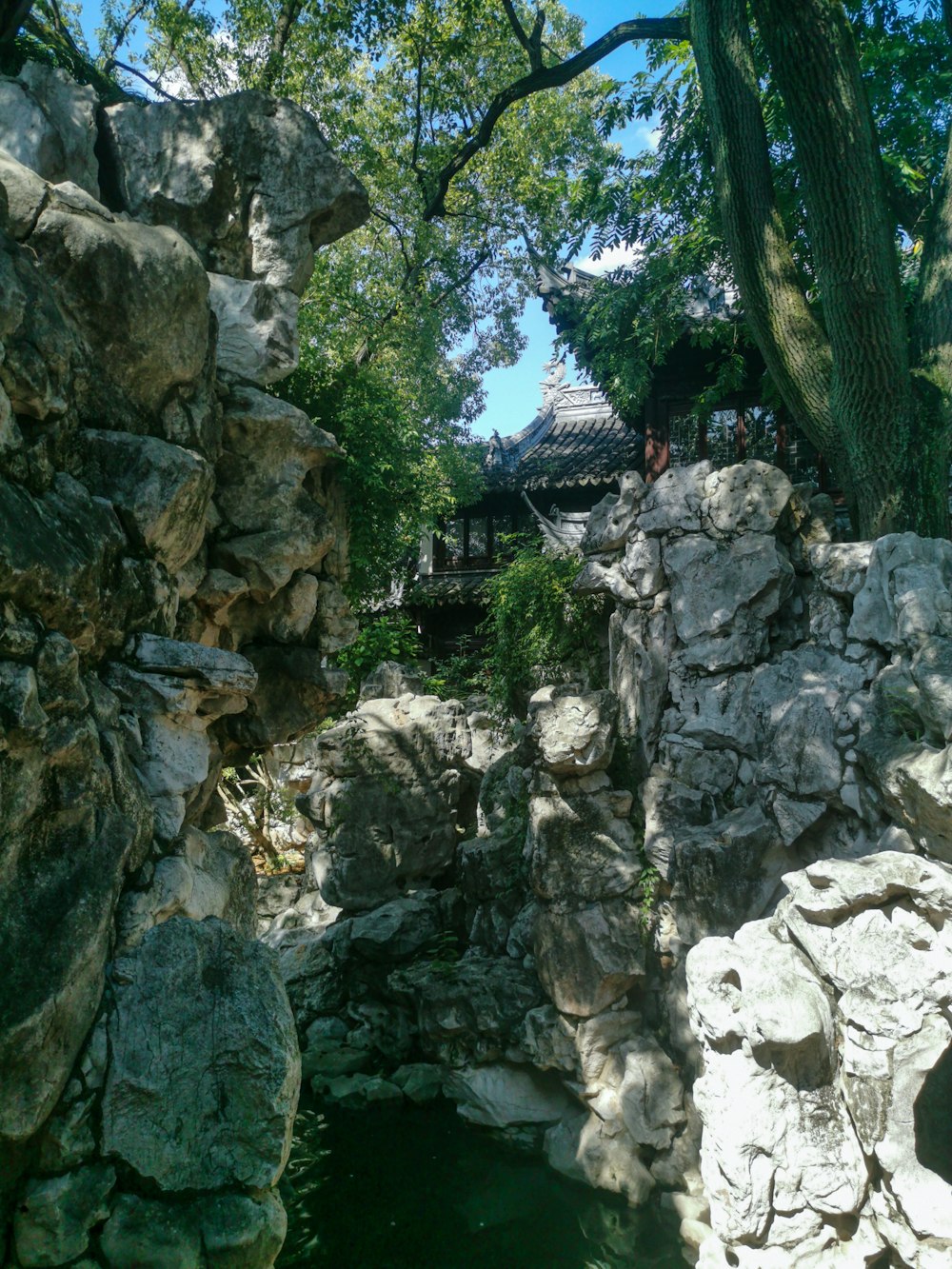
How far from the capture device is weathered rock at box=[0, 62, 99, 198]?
6.53 metres

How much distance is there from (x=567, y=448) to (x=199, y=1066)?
12.1 m

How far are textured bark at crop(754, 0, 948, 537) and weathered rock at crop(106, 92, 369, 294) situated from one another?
3.45 m

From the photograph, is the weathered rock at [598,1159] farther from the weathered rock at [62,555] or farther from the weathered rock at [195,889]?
the weathered rock at [62,555]

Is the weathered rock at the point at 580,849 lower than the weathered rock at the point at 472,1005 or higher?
higher

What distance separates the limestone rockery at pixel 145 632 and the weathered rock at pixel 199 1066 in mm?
12

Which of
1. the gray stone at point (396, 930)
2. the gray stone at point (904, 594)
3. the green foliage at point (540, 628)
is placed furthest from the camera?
the green foliage at point (540, 628)

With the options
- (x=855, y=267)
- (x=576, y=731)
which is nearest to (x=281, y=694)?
(x=576, y=731)

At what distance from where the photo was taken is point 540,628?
10.5 m

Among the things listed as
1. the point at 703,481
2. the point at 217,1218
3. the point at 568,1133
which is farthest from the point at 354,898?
the point at 217,1218

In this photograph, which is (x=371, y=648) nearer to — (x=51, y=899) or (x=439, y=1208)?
(x=439, y=1208)

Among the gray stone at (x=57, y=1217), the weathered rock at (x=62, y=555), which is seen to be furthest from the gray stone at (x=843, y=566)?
the gray stone at (x=57, y=1217)

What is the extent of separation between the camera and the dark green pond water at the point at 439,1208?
694 centimetres

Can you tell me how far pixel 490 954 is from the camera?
938 centimetres

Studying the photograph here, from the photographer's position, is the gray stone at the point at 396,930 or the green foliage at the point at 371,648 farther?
the green foliage at the point at 371,648
